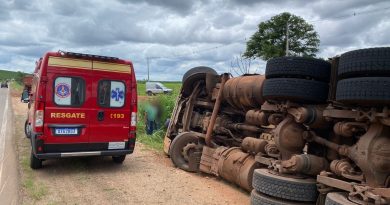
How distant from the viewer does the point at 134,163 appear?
400 inches

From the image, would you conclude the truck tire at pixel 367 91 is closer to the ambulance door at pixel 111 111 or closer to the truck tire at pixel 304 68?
the truck tire at pixel 304 68

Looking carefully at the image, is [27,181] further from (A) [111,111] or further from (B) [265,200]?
(B) [265,200]

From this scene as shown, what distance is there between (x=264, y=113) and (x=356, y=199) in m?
2.81

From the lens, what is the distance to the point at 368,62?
14.7 feet

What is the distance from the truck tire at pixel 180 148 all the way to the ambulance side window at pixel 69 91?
222 centimetres

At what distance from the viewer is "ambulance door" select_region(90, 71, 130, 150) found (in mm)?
9039

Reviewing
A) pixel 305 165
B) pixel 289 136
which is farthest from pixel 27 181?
pixel 305 165

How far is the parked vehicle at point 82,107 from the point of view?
8438mm

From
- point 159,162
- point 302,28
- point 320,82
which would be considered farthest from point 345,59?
point 302,28

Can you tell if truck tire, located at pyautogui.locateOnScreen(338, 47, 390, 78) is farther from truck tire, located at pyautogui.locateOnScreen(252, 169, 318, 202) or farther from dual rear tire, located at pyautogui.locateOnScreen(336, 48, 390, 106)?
truck tire, located at pyautogui.locateOnScreen(252, 169, 318, 202)

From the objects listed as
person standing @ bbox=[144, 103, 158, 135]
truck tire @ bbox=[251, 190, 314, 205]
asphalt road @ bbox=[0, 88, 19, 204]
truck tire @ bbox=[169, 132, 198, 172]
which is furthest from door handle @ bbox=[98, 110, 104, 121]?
person standing @ bbox=[144, 103, 158, 135]

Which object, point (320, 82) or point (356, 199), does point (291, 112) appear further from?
point (356, 199)

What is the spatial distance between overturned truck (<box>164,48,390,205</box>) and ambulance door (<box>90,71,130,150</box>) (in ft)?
6.08

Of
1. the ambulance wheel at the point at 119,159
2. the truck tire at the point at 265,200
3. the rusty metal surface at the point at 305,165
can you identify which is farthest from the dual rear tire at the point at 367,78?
the ambulance wheel at the point at 119,159
